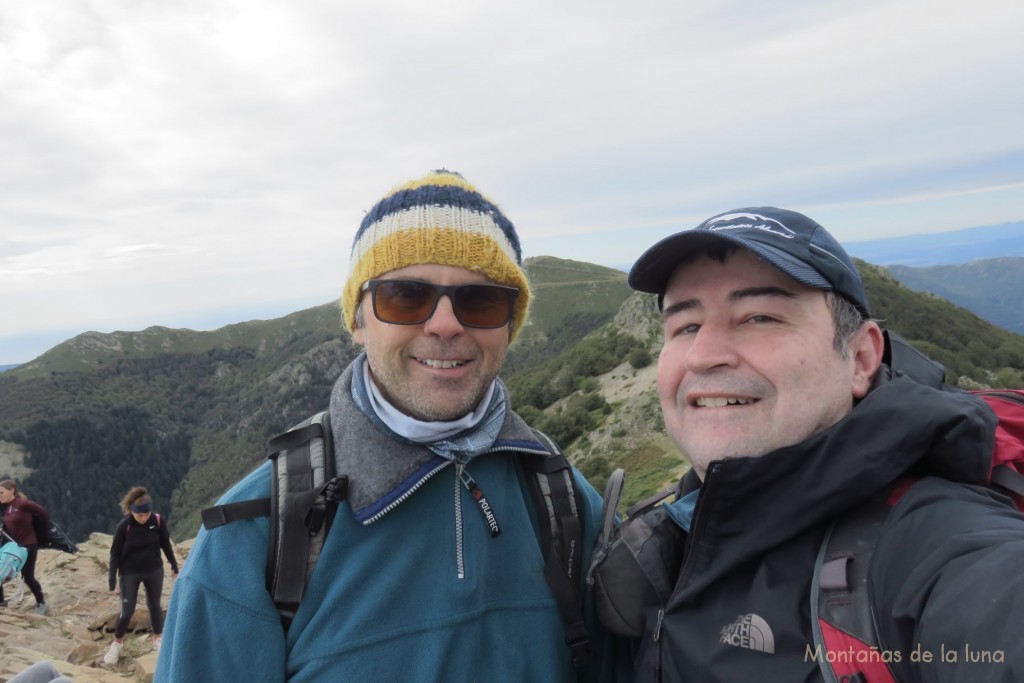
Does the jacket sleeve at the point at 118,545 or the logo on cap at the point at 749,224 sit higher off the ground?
the logo on cap at the point at 749,224

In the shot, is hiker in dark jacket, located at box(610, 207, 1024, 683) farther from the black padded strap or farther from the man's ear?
the black padded strap

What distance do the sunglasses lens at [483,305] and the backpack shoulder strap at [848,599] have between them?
1760 mm

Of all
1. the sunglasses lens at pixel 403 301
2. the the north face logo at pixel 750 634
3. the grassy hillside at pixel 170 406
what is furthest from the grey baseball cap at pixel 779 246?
the grassy hillside at pixel 170 406

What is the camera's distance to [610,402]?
973 inches

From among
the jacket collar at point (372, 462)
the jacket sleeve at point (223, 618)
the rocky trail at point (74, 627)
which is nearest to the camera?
the jacket sleeve at point (223, 618)

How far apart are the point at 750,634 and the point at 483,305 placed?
1.86 metres

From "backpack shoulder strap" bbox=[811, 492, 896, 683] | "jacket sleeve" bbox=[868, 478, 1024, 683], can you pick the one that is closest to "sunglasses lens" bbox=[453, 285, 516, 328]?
"backpack shoulder strap" bbox=[811, 492, 896, 683]

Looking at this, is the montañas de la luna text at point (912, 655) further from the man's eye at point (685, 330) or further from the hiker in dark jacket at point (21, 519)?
the hiker in dark jacket at point (21, 519)

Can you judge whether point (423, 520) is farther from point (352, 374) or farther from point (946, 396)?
point (946, 396)

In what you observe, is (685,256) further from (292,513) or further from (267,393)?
(267,393)

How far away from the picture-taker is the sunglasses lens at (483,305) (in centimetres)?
283

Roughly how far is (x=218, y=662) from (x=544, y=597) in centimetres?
139

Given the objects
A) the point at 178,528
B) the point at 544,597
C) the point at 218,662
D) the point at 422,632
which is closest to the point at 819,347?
the point at 544,597

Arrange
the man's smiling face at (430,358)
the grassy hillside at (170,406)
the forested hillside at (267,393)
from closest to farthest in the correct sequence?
the man's smiling face at (430,358) < the forested hillside at (267,393) < the grassy hillside at (170,406)
